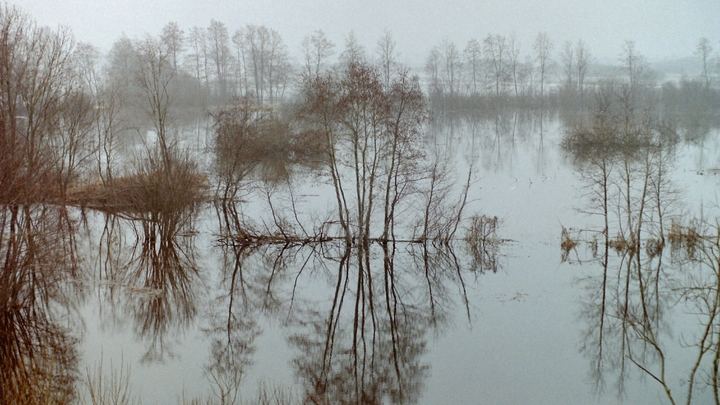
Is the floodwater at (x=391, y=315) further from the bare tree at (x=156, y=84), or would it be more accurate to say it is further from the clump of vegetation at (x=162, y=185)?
the bare tree at (x=156, y=84)

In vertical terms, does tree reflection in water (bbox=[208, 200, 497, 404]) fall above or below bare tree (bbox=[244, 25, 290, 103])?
below

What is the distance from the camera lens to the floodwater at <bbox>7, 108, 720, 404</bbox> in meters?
9.15

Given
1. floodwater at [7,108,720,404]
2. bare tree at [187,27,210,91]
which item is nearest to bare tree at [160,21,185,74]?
bare tree at [187,27,210,91]

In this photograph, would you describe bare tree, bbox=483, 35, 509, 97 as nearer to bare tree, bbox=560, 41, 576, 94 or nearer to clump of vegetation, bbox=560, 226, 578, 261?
bare tree, bbox=560, 41, 576, 94

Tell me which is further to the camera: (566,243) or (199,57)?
(199,57)

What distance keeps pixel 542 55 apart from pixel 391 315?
151 ft

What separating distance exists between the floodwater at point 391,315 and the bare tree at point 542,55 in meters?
33.0

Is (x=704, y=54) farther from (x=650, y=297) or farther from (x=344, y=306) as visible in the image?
(x=344, y=306)

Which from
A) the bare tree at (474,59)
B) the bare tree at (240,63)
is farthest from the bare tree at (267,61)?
the bare tree at (474,59)

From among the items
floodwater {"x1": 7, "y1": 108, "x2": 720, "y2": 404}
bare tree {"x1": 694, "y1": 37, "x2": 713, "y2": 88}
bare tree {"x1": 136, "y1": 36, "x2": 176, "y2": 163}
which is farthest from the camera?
bare tree {"x1": 694, "y1": 37, "x2": 713, "y2": 88}

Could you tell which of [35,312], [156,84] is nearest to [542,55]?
[156,84]

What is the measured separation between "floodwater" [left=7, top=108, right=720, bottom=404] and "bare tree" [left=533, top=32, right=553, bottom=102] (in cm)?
3304

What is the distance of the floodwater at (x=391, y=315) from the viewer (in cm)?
915

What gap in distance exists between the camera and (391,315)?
40.6 feet
